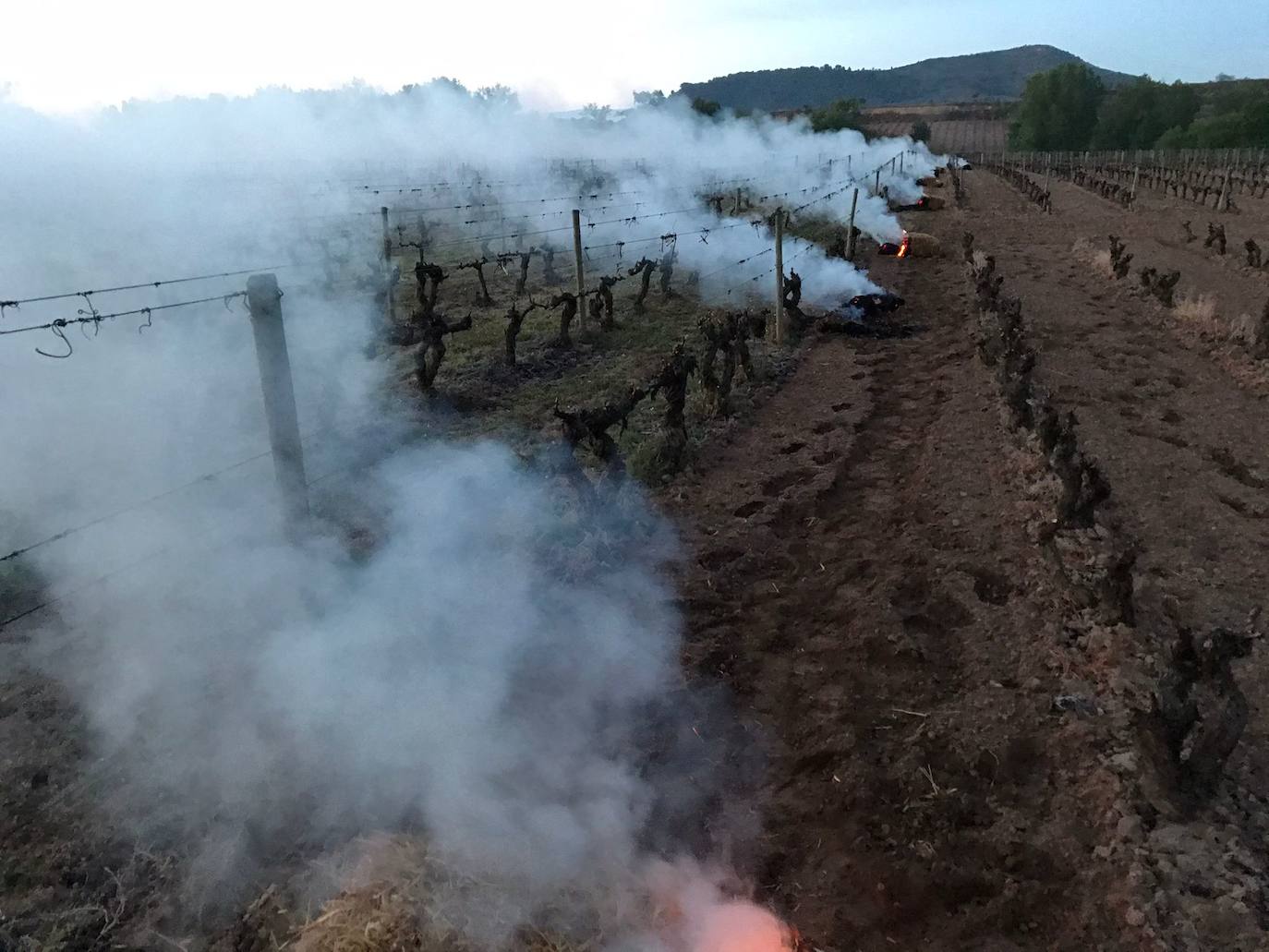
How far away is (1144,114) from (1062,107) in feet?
21.1

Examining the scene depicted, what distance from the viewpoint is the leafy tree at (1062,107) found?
72125 mm

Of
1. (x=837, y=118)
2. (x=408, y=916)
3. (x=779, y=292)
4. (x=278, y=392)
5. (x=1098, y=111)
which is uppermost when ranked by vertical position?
(x=1098, y=111)

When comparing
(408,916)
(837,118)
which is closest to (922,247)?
(408,916)

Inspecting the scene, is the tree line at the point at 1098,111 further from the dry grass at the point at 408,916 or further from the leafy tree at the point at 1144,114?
the dry grass at the point at 408,916

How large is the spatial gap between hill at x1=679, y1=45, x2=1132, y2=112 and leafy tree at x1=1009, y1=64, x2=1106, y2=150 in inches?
3513

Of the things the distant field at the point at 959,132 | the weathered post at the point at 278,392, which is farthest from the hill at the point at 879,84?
the weathered post at the point at 278,392

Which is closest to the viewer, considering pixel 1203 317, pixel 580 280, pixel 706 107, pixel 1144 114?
pixel 1203 317

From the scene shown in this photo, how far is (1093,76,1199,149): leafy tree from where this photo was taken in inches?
2795

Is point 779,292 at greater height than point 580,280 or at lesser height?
lesser

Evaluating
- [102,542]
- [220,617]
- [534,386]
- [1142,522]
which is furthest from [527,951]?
[534,386]

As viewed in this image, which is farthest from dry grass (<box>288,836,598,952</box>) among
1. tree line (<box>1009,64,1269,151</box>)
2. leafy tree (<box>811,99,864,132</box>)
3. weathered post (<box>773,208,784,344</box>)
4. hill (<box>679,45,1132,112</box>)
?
hill (<box>679,45,1132,112</box>)

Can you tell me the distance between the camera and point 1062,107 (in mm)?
72312

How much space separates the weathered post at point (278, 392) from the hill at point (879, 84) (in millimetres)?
166833

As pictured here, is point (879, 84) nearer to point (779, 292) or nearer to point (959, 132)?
point (959, 132)
